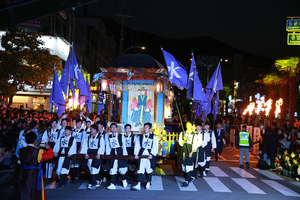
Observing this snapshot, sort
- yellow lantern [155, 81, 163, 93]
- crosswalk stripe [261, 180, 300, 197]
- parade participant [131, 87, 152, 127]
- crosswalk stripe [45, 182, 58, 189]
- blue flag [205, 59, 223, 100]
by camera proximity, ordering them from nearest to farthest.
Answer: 1. crosswalk stripe [261, 180, 300, 197]
2. crosswalk stripe [45, 182, 58, 189]
3. blue flag [205, 59, 223, 100]
4. yellow lantern [155, 81, 163, 93]
5. parade participant [131, 87, 152, 127]

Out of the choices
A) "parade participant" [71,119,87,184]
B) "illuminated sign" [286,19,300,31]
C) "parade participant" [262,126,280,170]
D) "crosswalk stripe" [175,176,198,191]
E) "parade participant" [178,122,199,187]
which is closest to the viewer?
"crosswalk stripe" [175,176,198,191]

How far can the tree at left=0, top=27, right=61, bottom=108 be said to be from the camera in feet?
59.9

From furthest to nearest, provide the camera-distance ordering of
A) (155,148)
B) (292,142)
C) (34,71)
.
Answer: (34,71), (292,142), (155,148)

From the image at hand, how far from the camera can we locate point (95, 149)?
918 centimetres

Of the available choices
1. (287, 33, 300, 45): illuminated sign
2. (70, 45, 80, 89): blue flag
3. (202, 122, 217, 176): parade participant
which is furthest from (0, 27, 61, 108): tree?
(287, 33, 300, 45): illuminated sign

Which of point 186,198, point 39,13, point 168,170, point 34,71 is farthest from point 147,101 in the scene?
point 39,13

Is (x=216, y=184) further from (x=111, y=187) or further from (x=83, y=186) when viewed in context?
(x=83, y=186)

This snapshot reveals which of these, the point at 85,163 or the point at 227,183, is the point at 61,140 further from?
the point at 227,183

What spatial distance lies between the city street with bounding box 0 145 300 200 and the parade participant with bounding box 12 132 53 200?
→ 1751 mm

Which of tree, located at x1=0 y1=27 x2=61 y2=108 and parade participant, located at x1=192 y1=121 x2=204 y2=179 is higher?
tree, located at x1=0 y1=27 x2=61 y2=108

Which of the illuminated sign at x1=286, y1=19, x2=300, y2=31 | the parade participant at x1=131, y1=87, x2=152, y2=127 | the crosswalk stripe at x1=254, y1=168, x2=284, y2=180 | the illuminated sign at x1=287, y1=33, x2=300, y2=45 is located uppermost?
the illuminated sign at x1=286, y1=19, x2=300, y2=31

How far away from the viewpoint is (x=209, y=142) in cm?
1189

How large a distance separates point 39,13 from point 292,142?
35.1ft

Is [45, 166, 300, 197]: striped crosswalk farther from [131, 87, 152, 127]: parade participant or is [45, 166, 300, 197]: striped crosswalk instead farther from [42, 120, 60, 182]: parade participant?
[131, 87, 152, 127]: parade participant
